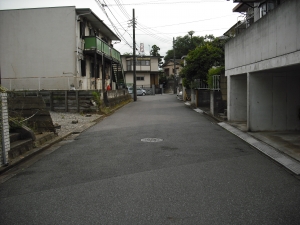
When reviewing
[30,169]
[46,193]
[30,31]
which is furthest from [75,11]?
[46,193]

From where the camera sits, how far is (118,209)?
4.34 meters

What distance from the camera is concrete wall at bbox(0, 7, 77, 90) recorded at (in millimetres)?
23266

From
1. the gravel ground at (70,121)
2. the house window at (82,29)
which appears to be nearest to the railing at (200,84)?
the gravel ground at (70,121)

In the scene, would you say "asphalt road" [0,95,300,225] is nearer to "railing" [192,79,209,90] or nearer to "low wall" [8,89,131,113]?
"low wall" [8,89,131,113]

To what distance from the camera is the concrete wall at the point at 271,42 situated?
7.83 meters

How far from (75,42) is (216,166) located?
1925 centimetres

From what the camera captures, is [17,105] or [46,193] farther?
[17,105]

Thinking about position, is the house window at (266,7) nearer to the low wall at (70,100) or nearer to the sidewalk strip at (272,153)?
the sidewalk strip at (272,153)

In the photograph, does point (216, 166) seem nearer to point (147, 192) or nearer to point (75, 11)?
point (147, 192)

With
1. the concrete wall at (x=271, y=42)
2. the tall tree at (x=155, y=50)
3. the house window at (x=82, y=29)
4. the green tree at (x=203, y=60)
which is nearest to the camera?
the concrete wall at (x=271, y=42)

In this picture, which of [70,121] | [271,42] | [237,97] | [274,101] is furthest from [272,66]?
[70,121]

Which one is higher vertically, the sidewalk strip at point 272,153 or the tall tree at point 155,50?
the tall tree at point 155,50

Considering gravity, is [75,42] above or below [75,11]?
below

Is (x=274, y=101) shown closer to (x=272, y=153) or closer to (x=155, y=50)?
(x=272, y=153)
